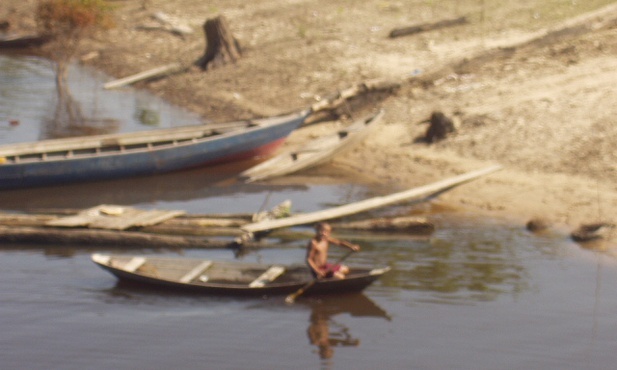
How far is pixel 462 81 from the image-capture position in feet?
72.8

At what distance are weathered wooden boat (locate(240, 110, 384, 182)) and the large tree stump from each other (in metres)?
7.85

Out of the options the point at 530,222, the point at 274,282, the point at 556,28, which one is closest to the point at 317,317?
the point at 274,282

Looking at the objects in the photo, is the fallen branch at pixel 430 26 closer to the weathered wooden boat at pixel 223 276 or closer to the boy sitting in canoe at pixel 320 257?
the weathered wooden boat at pixel 223 276

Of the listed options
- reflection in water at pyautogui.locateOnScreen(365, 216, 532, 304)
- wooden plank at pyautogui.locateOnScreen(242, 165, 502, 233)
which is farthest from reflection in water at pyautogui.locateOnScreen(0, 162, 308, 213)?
reflection in water at pyautogui.locateOnScreen(365, 216, 532, 304)

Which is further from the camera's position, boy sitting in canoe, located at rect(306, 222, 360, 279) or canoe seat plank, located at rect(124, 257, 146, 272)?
canoe seat plank, located at rect(124, 257, 146, 272)

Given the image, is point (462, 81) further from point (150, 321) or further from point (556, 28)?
point (150, 321)

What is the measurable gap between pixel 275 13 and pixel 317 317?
65.2 feet

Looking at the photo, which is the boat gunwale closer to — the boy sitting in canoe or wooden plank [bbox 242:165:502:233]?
wooden plank [bbox 242:165:502:233]

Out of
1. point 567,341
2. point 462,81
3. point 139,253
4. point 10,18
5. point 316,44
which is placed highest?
point 10,18

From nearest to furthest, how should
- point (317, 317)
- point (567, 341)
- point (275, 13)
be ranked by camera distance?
1. point (567, 341)
2. point (317, 317)
3. point (275, 13)

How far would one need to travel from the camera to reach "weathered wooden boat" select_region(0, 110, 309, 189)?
18.3 meters

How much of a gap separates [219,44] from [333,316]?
54.3 feet

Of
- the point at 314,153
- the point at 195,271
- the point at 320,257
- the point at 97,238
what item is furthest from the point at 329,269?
the point at 314,153

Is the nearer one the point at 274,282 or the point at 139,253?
the point at 274,282
